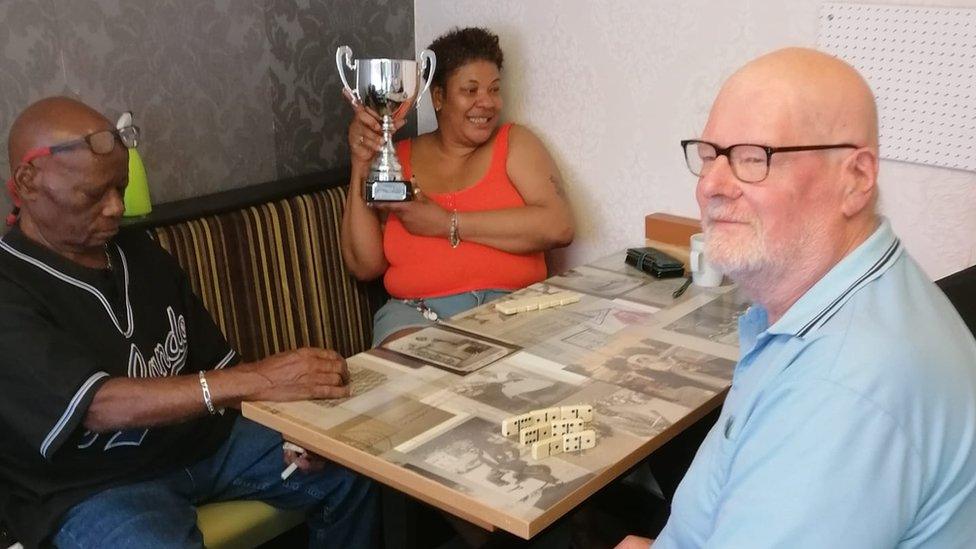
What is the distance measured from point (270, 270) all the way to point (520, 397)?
1.01m

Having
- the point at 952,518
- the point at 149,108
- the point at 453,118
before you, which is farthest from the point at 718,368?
the point at 149,108

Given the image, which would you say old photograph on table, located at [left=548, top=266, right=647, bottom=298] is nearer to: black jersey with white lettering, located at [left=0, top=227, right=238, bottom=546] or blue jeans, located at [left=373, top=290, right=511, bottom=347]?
blue jeans, located at [left=373, top=290, right=511, bottom=347]

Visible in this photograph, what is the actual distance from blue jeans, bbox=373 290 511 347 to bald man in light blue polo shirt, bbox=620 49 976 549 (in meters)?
1.19

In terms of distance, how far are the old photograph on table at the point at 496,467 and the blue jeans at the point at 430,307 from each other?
3.03 feet

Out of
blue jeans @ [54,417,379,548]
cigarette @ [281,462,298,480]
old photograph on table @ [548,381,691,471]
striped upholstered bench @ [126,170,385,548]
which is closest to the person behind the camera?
old photograph on table @ [548,381,691,471]

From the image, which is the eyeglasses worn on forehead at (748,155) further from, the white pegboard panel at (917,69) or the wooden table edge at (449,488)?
the white pegboard panel at (917,69)

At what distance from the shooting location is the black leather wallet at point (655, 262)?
2256 millimetres

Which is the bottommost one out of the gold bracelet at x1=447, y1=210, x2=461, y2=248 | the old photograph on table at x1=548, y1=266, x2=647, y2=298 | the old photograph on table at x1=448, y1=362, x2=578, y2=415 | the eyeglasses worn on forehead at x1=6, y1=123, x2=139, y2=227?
the old photograph on table at x1=448, y1=362, x2=578, y2=415

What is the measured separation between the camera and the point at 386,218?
2.48 metres

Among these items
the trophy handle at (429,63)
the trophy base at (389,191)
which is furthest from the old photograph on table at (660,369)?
the trophy handle at (429,63)

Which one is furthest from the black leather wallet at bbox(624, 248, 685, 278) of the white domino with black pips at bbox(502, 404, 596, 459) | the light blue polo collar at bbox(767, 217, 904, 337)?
the light blue polo collar at bbox(767, 217, 904, 337)

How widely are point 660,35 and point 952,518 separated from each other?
5.56 ft

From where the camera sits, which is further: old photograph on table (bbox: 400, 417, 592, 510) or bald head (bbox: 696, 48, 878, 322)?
old photograph on table (bbox: 400, 417, 592, 510)

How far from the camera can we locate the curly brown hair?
8.29 feet
